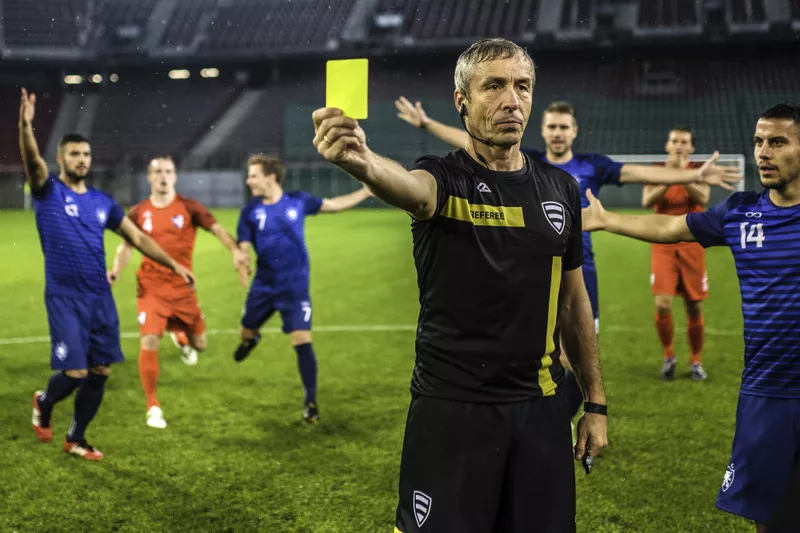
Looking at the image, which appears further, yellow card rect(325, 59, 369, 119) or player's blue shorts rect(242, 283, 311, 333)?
player's blue shorts rect(242, 283, 311, 333)

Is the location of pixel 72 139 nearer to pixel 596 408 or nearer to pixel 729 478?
pixel 596 408

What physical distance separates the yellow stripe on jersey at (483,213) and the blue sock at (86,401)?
3.95 metres

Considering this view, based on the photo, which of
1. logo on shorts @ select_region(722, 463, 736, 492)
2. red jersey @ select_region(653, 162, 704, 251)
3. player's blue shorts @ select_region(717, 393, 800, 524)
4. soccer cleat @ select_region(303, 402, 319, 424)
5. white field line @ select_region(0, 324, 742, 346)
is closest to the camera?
player's blue shorts @ select_region(717, 393, 800, 524)

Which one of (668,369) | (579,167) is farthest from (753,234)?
(668,369)

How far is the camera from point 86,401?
18.2 feet

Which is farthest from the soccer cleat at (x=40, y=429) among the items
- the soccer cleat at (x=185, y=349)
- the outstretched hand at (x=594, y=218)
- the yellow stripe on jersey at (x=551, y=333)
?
the yellow stripe on jersey at (x=551, y=333)

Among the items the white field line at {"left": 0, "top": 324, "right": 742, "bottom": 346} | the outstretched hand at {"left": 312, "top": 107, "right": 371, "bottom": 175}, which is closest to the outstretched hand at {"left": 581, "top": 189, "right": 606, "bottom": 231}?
the outstretched hand at {"left": 312, "top": 107, "right": 371, "bottom": 175}

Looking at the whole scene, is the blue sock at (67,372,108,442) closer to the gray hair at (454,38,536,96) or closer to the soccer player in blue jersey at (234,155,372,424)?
the soccer player in blue jersey at (234,155,372,424)

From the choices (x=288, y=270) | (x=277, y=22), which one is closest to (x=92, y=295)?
(x=288, y=270)

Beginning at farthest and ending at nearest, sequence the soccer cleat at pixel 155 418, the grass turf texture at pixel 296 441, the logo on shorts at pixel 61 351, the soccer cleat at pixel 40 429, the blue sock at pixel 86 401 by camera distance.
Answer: the soccer cleat at pixel 155 418 → the soccer cleat at pixel 40 429 → the blue sock at pixel 86 401 → the logo on shorts at pixel 61 351 → the grass turf texture at pixel 296 441

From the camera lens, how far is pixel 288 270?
6875mm

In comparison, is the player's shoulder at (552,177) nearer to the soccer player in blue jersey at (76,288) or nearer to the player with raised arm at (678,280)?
the soccer player in blue jersey at (76,288)

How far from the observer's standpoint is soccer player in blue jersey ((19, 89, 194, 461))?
5539mm

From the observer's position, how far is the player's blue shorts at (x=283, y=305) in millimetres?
6750
